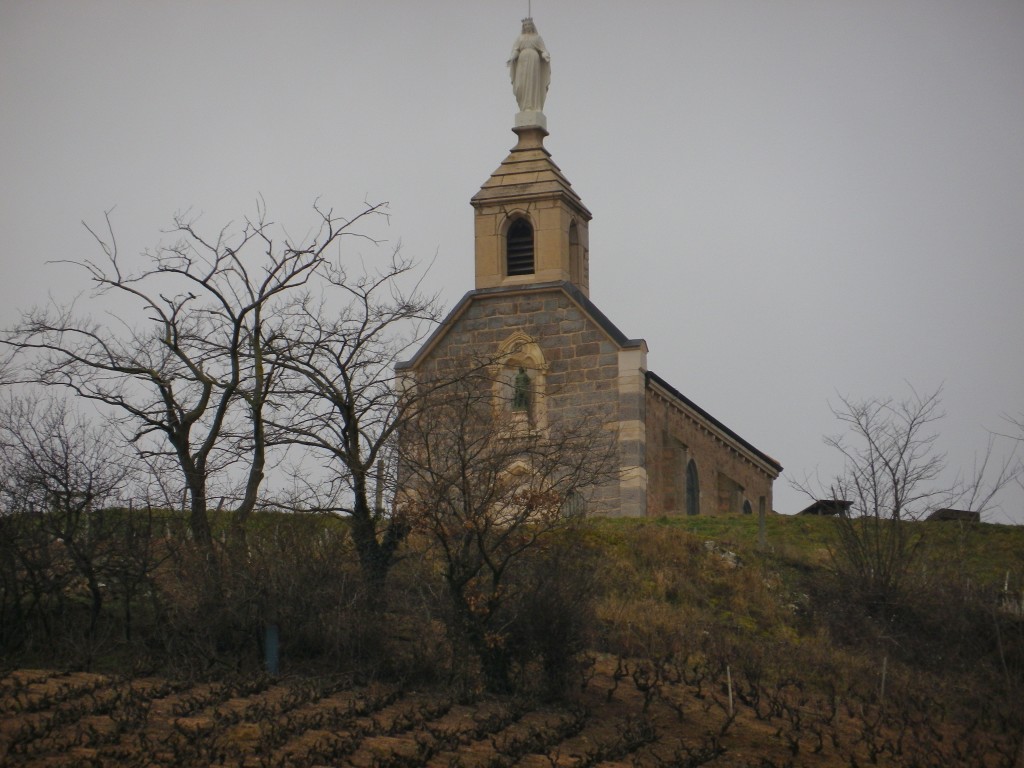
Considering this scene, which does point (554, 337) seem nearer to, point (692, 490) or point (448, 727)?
point (692, 490)

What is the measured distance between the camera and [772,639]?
107 ft

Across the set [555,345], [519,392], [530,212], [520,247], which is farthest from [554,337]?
[530,212]

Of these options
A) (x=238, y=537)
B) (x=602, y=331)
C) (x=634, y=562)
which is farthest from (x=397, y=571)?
(x=602, y=331)

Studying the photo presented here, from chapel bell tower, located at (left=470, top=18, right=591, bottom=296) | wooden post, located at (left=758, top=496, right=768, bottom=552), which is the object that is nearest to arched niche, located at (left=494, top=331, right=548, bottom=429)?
chapel bell tower, located at (left=470, top=18, right=591, bottom=296)

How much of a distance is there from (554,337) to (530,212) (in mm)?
3466

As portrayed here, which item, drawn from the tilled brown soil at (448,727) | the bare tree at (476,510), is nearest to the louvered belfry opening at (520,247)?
the bare tree at (476,510)

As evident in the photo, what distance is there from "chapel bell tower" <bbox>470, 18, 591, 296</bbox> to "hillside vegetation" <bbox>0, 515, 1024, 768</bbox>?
13.5 m

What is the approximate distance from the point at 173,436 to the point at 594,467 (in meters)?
9.86

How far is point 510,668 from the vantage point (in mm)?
27766

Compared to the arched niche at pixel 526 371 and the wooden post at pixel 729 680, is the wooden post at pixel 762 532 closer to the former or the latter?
the arched niche at pixel 526 371

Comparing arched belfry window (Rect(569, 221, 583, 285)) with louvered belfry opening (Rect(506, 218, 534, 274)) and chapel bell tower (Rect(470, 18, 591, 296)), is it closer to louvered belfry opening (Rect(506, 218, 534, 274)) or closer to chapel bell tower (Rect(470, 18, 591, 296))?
chapel bell tower (Rect(470, 18, 591, 296))

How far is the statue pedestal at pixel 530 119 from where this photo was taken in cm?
4806

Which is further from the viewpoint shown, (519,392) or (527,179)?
(527,179)

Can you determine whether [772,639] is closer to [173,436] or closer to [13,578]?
[173,436]
